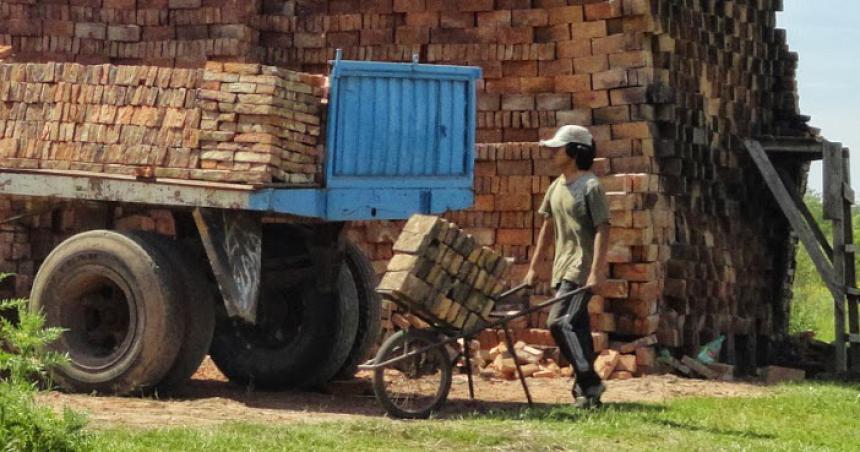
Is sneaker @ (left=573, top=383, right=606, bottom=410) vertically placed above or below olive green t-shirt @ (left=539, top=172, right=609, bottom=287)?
below

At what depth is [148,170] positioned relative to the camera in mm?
10773

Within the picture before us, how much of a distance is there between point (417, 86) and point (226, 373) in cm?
279

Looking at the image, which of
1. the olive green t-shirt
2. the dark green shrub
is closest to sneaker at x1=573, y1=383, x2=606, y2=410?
the olive green t-shirt

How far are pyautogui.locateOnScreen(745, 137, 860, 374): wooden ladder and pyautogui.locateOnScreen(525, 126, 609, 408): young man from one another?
5106 millimetres

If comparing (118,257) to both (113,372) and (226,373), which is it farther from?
(226,373)

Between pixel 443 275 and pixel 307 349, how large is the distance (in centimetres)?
221

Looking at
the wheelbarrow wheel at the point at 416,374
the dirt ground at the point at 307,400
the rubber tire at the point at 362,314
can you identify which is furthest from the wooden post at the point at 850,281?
the wheelbarrow wheel at the point at 416,374

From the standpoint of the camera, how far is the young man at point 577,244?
10.3 meters

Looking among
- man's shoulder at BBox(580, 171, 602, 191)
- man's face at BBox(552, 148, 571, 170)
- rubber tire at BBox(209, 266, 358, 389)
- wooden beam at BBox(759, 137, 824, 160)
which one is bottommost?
rubber tire at BBox(209, 266, 358, 389)

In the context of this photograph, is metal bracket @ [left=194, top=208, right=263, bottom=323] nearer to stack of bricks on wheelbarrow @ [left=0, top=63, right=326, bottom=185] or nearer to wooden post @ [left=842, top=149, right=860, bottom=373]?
stack of bricks on wheelbarrow @ [left=0, top=63, right=326, bottom=185]

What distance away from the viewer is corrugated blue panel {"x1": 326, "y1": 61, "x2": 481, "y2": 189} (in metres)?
10.9

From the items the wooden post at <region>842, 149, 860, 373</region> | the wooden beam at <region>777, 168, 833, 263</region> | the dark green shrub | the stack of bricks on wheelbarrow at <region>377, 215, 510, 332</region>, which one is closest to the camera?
the dark green shrub

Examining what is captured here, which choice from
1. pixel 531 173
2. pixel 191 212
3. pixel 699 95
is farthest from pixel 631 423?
pixel 699 95

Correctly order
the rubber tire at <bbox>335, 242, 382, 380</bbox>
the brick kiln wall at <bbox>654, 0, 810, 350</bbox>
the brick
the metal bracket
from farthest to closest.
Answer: the brick < the brick kiln wall at <bbox>654, 0, 810, 350</bbox> < the rubber tire at <bbox>335, 242, 382, 380</bbox> < the metal bracket
